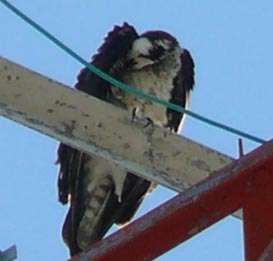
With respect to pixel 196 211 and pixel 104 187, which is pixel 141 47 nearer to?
pixel 104 187

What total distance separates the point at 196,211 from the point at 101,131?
95cm

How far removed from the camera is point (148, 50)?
645 cm

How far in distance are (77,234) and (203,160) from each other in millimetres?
1402

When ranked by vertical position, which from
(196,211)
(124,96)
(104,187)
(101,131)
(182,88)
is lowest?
(196,211)

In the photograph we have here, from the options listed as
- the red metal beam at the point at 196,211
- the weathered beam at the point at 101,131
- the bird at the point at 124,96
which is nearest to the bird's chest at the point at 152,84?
the bird at the point at 124,96

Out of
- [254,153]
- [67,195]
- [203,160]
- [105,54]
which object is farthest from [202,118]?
[105,54]

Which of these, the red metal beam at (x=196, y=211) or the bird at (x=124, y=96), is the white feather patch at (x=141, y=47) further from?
the red metal beam at (x=196, y=211)

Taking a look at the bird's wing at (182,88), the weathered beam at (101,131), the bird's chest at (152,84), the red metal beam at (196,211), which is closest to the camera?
the red metal beam at (196,211)

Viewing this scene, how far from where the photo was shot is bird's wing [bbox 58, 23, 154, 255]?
5.41 m

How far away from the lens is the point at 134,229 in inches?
117

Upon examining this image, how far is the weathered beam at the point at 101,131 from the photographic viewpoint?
3770 millimetres

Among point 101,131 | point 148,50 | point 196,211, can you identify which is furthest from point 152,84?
point 196,211

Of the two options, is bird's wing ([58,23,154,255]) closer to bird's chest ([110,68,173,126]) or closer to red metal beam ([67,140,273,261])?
bird's chest ([110,68,173,126])

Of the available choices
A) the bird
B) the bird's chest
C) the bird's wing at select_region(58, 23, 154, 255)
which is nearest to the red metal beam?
the bird's wing at select_region(58, 23, 154, 255)
